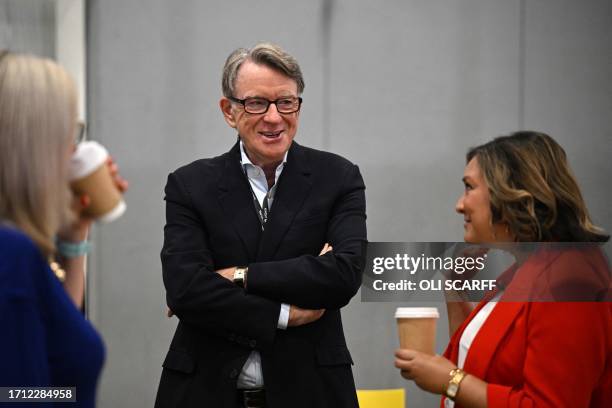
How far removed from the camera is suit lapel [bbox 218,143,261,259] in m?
2.61

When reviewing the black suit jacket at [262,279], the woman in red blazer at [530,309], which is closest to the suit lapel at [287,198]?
the black suit jacket at [262,279]

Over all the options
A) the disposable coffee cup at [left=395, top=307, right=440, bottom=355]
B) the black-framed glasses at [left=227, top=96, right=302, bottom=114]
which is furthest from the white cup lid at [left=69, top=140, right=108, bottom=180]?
the black-framed glasses at [left=227, top=96, right=302, bottom=114]

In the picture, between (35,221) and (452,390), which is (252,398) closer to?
(452,390)

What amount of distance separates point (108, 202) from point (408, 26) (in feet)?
10.3

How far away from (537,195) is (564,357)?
44 centimetres

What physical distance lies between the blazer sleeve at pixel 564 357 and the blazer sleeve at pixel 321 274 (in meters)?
0.69

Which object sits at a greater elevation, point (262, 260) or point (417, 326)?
point (262, 260)

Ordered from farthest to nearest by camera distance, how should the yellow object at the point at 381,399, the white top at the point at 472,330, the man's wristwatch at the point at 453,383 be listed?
the yellow object at the point at 381,399 < the white top at the point at 472,330 < the man's wristwatch at the point at 453,383

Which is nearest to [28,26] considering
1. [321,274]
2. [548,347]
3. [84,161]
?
[321,274]

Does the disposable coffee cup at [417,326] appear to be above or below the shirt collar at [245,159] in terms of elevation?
below

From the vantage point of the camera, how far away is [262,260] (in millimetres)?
2590

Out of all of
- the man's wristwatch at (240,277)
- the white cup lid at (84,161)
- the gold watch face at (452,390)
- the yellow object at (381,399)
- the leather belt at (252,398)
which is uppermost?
the white cup lid at (84,161)

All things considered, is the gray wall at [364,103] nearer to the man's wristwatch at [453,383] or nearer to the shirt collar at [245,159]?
the shirt collar at [245,159]

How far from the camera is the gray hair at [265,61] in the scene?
2645 millimetres
